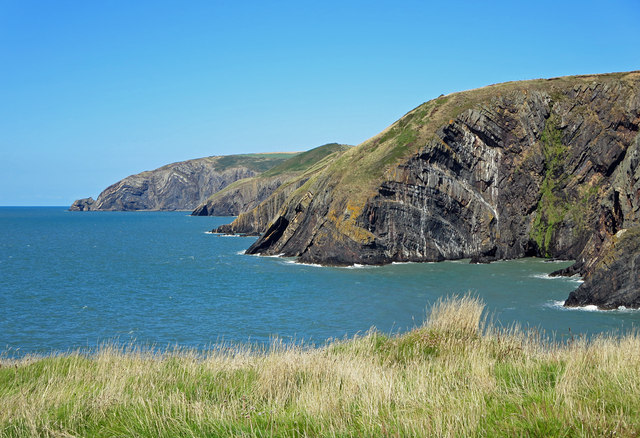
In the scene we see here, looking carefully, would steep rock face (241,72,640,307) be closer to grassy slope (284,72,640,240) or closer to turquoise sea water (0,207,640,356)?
grassy slope (284,72,640,240)

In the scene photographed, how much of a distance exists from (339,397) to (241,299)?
37.5 m

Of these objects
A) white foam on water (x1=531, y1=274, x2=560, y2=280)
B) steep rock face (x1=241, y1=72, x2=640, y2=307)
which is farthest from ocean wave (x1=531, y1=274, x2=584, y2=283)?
steep rock face (x1=241, y1=72, x2=640, y2=307)

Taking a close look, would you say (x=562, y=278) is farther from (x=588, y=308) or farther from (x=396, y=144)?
(x=396, y=144)

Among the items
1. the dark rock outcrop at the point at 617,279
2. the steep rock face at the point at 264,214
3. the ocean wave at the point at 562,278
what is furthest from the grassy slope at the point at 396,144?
the steep rock face at the point at 264,214

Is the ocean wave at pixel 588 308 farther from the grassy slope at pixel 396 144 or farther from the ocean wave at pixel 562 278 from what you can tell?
the grassy slope at pixel 396 144

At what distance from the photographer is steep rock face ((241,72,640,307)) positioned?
68000 millimetres

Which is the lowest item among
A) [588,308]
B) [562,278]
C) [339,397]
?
[588,308]

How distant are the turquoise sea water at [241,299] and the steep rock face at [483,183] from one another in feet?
15.2

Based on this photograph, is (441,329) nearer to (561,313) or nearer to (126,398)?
(126,398)

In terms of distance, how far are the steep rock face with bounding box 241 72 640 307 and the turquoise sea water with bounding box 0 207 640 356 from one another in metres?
4.62

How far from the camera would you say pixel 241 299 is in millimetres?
45750

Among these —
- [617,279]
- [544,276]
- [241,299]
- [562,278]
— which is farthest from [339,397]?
[544,276]

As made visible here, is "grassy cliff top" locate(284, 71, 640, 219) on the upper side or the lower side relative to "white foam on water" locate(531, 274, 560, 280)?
upper

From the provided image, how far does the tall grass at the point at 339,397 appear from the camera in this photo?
25.2 ft
